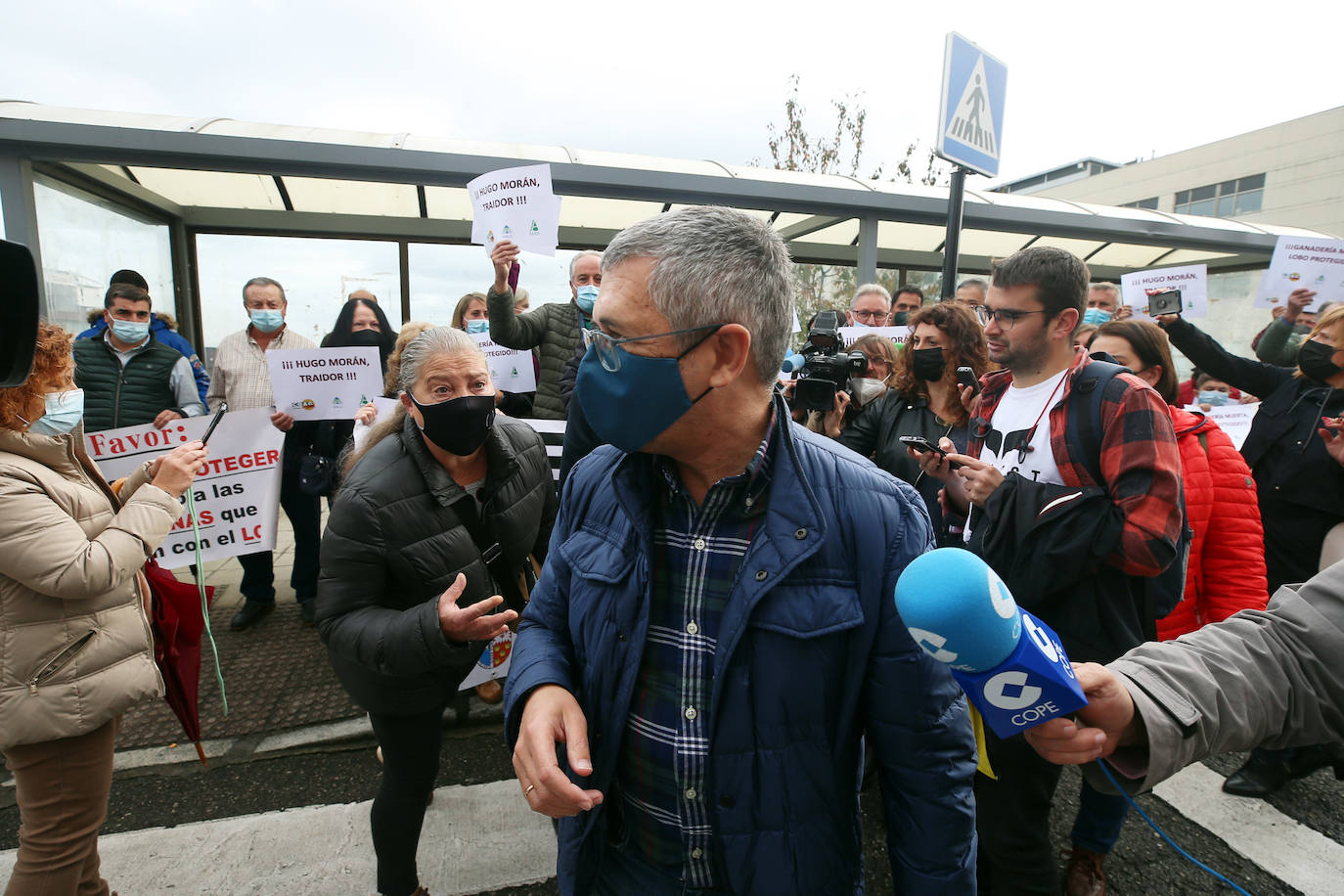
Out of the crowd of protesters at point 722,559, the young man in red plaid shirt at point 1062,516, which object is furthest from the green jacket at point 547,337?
the young man in red plaid shirt at point 1062,516

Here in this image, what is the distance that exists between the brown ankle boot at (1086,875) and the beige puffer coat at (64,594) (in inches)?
134

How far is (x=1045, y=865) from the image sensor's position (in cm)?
209

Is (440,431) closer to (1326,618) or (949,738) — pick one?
(949,738)

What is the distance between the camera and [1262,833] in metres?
2.99

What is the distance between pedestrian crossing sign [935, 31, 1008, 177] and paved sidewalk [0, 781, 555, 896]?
13.0 ft

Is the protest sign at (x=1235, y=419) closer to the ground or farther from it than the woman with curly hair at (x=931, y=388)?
closer to the ground

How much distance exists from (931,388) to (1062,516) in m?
1.33

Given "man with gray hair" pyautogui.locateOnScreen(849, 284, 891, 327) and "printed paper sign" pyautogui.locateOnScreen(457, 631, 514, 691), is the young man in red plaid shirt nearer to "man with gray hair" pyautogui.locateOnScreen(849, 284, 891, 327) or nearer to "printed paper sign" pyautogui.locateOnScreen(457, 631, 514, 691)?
"printed paper sign" pyautogui.locateOnScreen(457, 631, 514, 691)

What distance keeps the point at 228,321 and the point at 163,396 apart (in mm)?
3446

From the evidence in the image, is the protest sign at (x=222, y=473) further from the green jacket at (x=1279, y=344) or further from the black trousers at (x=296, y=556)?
the green jacket at (x=1279, y=344)

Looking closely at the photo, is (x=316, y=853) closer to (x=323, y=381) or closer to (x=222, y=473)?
(x=222, y=473)

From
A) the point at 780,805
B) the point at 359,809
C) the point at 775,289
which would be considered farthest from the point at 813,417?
the point at 359,809

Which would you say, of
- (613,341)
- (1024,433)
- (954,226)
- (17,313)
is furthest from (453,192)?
Result: (613,341)

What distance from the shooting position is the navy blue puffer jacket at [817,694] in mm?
1253
